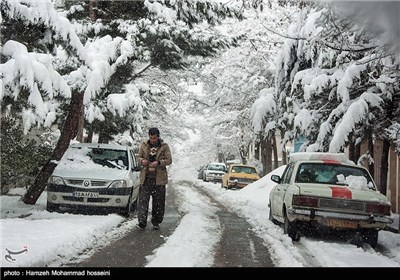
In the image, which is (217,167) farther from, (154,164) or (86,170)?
(154,164)

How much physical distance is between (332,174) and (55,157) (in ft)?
24.1

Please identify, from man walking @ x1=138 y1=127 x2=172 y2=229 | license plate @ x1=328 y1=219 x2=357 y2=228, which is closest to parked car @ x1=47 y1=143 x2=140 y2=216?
man walking @ x1=138 y1=127 x2=172 y2=229

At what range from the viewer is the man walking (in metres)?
9.31

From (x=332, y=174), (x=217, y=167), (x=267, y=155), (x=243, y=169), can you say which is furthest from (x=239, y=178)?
(x=332, y=174)

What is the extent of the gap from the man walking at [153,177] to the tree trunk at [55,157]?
Result: 12.6 ft

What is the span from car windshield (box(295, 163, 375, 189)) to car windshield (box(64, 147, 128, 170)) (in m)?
4.73

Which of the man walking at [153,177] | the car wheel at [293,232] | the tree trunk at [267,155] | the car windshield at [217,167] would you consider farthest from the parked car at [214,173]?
the car wheel at [293,232]

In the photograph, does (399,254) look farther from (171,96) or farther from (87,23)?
(171,96)

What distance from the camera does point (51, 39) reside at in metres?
8.27

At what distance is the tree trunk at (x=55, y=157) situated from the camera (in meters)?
12.7

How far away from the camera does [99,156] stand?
41.0ft

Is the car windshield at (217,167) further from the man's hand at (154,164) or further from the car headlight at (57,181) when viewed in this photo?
the man's hand at (154,164)

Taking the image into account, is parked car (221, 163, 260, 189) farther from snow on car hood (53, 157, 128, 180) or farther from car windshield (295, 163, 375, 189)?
car windshield (295, 163, 375, 189)
